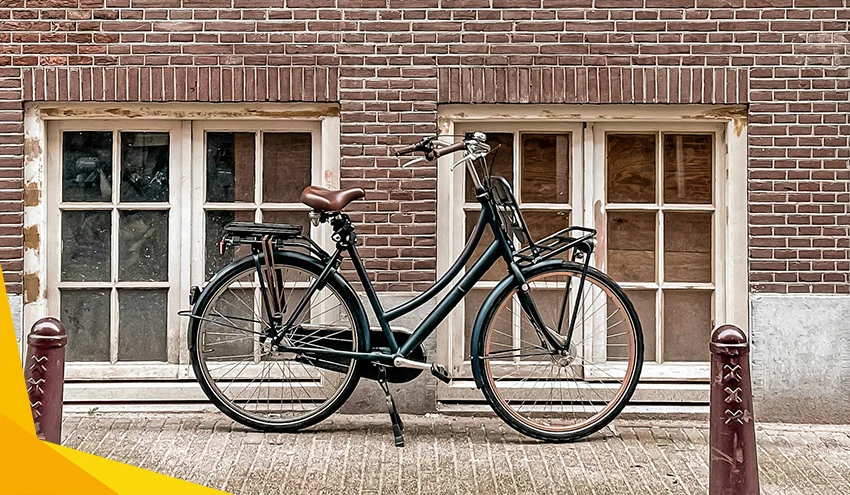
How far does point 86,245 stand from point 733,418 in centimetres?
419

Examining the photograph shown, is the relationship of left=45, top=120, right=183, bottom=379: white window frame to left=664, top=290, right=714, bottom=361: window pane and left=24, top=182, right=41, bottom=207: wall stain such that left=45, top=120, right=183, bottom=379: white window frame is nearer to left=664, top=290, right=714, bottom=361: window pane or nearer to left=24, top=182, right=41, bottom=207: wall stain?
left=24, top=182, right=41, bottom=207: wall stain

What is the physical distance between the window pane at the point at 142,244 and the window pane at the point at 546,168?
7.67ft

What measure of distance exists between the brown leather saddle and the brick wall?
56 centimetres

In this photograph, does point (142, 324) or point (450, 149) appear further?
point (142, 324)

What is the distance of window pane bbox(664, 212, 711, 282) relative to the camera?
648cm

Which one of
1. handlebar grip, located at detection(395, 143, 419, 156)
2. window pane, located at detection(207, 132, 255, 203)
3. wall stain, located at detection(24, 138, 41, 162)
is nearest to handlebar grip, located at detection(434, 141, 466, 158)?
handlebar grip, located at detection(395, 143, 419, 156)

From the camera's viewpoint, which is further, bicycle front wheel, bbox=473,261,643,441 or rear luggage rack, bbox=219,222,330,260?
bicycle front wheel, bbox=473,261,643,441

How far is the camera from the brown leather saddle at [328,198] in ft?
18.6

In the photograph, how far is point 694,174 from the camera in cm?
647

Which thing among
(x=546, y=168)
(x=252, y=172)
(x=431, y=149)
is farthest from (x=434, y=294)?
(x=252, y=172)

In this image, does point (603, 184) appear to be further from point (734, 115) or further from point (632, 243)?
point (734, 115)

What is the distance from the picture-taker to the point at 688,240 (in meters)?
6.48

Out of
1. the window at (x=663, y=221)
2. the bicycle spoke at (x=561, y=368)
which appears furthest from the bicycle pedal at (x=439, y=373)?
the window at (x=663, y=221)

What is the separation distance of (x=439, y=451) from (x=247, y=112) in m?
2.43
